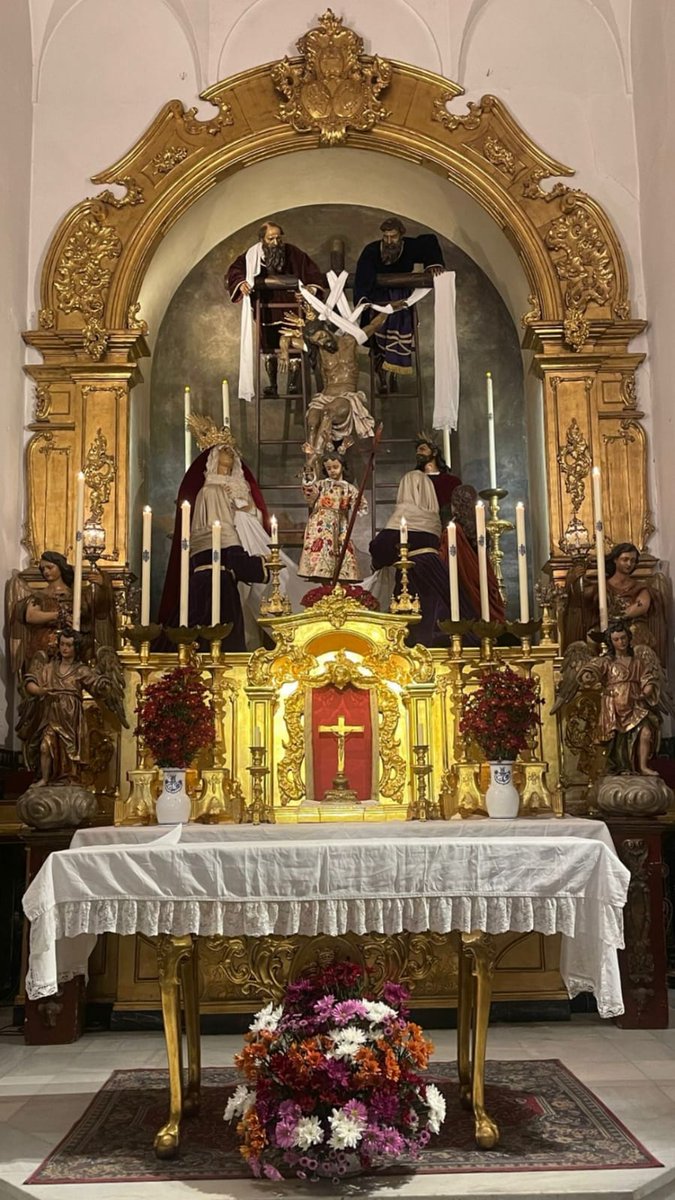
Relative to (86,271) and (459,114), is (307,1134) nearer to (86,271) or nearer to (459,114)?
(86,271)

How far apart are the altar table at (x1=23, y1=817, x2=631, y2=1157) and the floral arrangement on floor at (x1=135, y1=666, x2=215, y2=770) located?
6.92 feet

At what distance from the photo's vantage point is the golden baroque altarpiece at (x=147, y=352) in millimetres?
6672

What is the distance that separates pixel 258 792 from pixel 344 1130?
117 inches

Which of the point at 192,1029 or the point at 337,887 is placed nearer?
the point at 337,887

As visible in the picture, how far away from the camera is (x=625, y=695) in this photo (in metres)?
6.60

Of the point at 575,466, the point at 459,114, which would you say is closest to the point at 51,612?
the point at 575,466

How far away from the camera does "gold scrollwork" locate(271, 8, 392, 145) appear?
29.3 feet

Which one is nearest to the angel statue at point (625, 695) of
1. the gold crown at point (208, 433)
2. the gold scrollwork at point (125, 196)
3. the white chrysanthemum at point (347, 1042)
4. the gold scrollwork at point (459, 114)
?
the gold crown at point (208, 433)

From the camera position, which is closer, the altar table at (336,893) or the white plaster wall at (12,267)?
the altar table at (336,893)

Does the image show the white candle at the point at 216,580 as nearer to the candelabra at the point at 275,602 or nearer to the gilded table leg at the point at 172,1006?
the candelabra at the point at 275,602

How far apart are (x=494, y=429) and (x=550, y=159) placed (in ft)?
6.56

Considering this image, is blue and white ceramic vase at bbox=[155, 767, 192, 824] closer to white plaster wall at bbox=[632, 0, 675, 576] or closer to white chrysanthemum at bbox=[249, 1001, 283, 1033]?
white chrysanthemum at bbox=[249, 1001, 283, 1033]

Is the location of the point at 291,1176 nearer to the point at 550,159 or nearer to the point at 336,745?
the point at 336,745

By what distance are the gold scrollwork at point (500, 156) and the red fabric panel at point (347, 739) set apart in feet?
14.1
